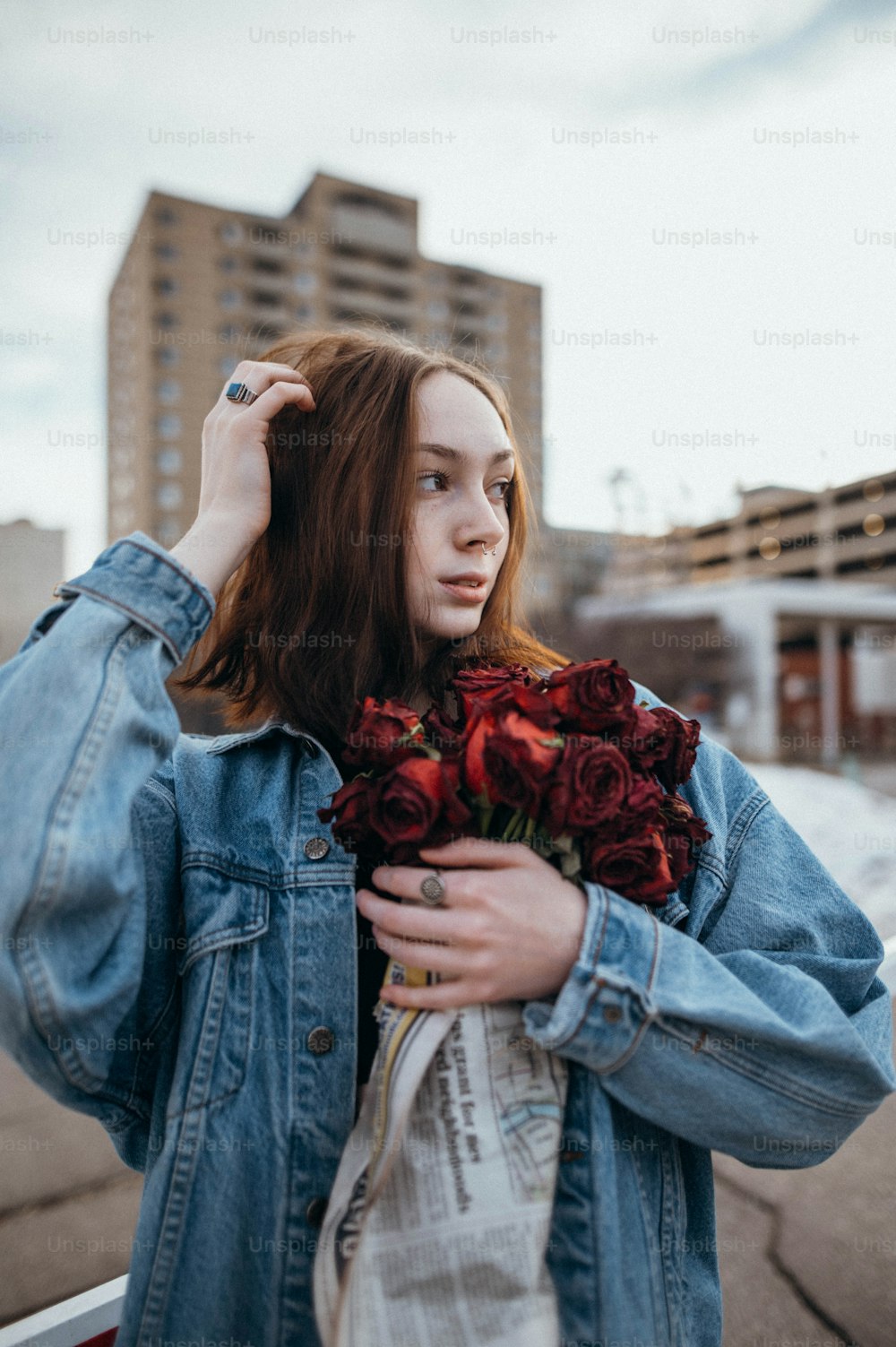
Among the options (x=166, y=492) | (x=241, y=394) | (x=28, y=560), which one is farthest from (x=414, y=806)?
(x=166, y=492)

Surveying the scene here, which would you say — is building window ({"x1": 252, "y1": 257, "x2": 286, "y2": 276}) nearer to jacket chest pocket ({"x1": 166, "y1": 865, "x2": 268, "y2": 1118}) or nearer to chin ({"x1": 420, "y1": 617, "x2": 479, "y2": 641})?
chin ({"x1": 420, "y1": 617, "x2": 479, "y2": 641})

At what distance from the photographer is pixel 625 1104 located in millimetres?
939

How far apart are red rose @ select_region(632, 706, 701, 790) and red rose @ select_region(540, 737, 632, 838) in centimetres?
10

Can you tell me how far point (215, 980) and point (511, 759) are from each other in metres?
0.55

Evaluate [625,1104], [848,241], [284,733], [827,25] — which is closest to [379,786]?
[284,733]

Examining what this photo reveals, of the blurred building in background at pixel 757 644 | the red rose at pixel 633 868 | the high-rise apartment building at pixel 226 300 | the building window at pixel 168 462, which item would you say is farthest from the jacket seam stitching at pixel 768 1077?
the building window at pixel 168 462

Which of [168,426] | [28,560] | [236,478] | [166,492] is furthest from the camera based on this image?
[166,492]

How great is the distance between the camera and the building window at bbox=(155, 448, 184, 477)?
1511 inches

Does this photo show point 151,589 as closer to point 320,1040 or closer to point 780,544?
point 320,1040

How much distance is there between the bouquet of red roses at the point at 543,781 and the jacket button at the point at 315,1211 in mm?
455

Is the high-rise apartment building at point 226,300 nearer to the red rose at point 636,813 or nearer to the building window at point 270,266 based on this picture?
the building window at point 270,266

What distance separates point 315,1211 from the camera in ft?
3.22

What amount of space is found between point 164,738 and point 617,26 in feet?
13.9

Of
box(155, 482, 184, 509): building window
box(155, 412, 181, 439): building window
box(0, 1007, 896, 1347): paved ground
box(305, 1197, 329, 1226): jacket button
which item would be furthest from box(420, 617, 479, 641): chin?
box(155, 412, 181, 439): building window
